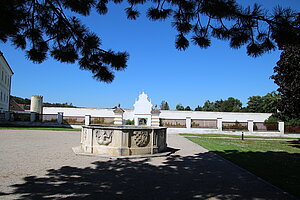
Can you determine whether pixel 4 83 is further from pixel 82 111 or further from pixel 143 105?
pixel 143 105

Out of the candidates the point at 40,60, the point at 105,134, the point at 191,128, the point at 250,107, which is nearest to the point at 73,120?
the point at 191,128

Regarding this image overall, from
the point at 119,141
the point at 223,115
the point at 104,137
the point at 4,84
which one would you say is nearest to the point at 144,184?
the point at 119,141

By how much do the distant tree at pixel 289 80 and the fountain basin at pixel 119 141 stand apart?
1104cm

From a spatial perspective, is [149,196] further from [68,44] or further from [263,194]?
[68,44]

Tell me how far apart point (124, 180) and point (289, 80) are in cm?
1501

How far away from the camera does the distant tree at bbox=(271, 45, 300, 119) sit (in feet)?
49.3

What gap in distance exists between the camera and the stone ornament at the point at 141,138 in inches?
356

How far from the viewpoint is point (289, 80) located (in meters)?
16.0

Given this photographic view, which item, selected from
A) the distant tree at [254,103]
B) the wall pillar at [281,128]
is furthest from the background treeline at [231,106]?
the wall pillar at [281,128]

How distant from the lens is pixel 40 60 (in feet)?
14.6

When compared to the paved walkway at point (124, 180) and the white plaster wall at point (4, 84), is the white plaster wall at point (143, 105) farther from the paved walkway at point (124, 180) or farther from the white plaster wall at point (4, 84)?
the white plaster wall at point (4, 84)

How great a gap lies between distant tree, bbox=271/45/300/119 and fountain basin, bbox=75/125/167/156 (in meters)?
11.0

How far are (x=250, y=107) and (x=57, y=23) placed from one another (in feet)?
224

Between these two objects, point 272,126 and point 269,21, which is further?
point 272,126
